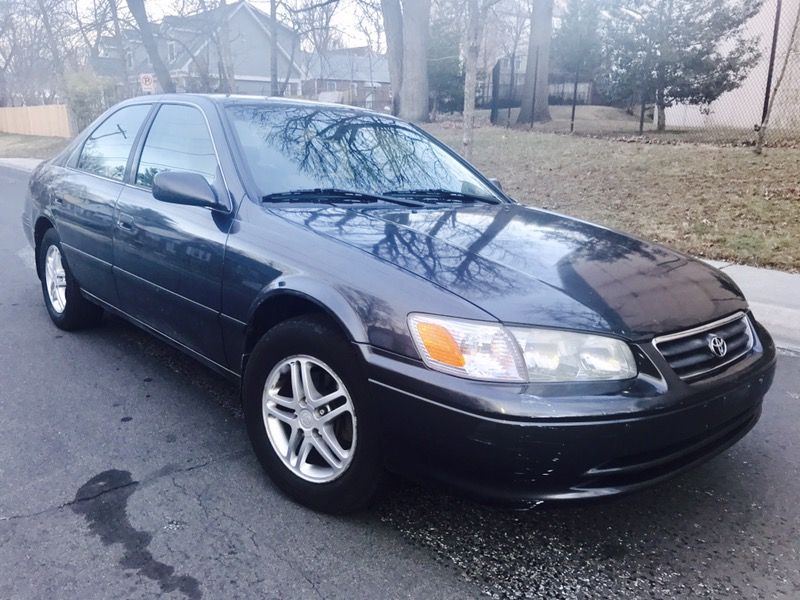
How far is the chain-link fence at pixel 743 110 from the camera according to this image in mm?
13227

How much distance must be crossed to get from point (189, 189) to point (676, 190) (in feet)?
28.3

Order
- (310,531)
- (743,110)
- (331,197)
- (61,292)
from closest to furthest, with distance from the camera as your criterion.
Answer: (310,531)
(331,197)
(61,292)
(743,110)

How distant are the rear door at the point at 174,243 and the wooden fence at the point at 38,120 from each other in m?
33.7

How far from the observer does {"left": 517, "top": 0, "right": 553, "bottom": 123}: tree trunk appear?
19844 millimetres

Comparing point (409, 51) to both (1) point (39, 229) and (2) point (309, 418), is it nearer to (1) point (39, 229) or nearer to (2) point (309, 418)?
(1) point (39, 229)

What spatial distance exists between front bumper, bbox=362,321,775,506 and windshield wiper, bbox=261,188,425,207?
3.66ft

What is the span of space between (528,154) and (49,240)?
420 inches

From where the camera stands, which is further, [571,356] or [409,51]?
[409,51]

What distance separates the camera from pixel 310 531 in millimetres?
2672

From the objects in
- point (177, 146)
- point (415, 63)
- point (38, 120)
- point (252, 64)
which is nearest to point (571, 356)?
point (177, 146)

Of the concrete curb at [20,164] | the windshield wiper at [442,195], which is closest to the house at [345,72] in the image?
the concrete curb at [20,164]

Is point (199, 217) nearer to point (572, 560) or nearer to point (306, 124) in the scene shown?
point (306, 124)

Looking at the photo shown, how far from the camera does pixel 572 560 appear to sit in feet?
8.26

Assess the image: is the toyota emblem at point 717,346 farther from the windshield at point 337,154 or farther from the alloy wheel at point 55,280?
the alloy wheel at point 55,280
